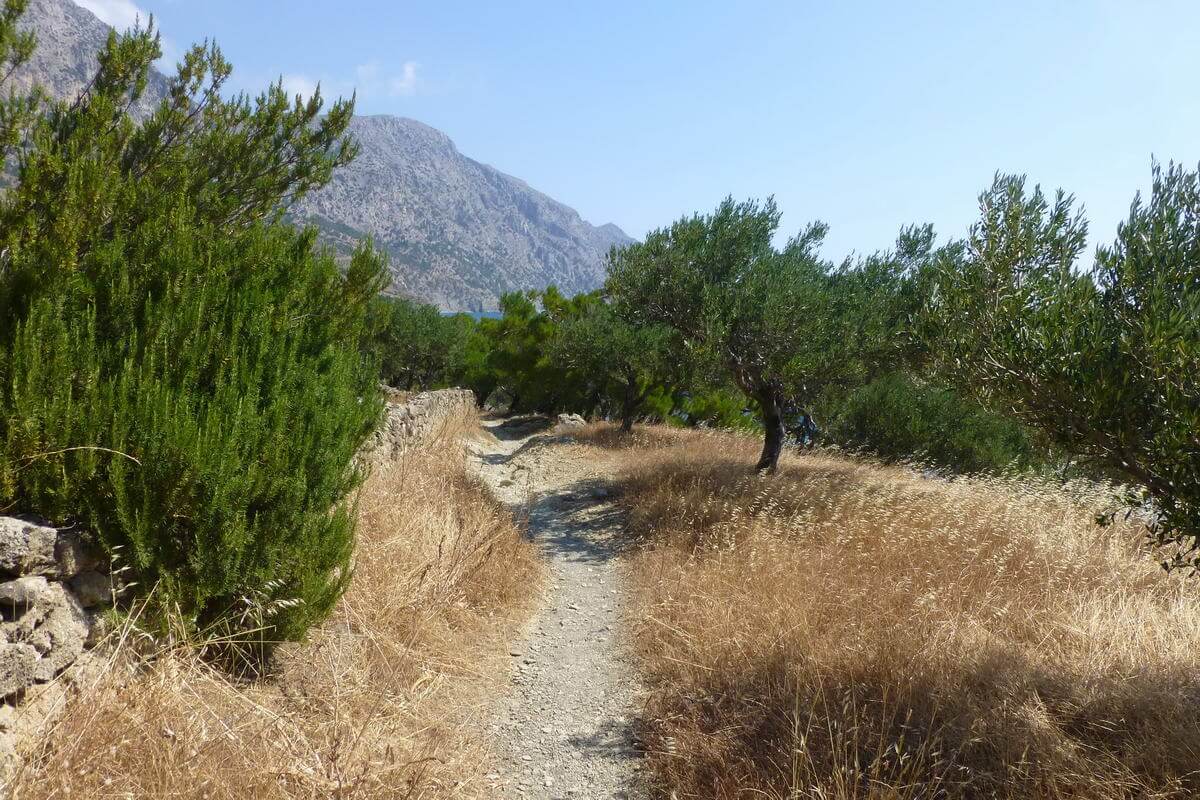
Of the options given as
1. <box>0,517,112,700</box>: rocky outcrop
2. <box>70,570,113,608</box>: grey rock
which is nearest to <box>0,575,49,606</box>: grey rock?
<box>0,517,112,700</box>: rocky outcrop

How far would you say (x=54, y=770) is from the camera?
262 centimetres

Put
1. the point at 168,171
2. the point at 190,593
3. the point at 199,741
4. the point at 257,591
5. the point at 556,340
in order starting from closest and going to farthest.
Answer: the point at 199,741 → the point at 190,593 → the point at 257,591 → the point at 168,171 → the point at 556,340

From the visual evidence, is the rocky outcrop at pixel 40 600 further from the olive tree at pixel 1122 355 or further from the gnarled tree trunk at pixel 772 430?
the gnarled tree trunk at pixel 772 430

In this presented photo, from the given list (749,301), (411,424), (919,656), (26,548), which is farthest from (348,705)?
(749,301)

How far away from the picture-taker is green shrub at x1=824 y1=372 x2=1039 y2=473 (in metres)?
19.8

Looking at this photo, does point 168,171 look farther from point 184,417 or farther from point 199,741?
point 199,741

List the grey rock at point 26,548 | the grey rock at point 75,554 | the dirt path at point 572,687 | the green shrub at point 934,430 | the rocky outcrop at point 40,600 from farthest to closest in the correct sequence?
the green shrub at point 934,430, the dirt path at point 572,687, the grey rock at point 75,554, the grey rock at point 26,548, the rocky outcrop at point 40,600

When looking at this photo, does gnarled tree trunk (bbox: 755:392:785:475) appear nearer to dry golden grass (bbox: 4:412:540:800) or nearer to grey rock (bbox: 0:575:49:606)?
dry golden grass (bbox: 4:412:540:800)

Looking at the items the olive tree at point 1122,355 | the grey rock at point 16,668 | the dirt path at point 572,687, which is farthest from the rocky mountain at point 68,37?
the olive tree at point 1122,355

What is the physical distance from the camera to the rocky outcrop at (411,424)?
894 centimetres

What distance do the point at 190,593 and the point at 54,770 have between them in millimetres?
1209

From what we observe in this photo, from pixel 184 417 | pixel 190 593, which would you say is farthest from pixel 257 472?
pixel 190 593

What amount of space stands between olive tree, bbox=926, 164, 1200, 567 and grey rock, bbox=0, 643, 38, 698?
605 centimetres

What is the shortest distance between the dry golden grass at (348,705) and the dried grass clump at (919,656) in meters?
1.57
